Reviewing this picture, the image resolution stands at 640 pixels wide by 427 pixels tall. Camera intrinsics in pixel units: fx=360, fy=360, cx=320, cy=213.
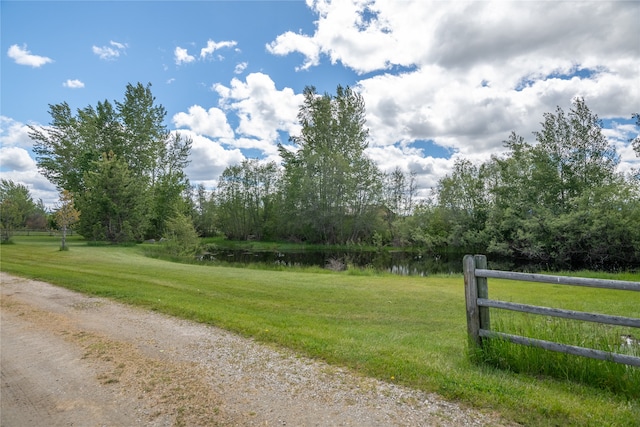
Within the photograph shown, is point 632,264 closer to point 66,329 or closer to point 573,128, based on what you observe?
point 573,128

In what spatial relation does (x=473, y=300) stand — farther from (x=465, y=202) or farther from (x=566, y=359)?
(x=465, y=202)

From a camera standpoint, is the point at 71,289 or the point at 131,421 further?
the point at 71,289

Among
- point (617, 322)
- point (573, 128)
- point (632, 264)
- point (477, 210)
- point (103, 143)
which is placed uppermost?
point (103, 143)

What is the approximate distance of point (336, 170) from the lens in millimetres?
43156

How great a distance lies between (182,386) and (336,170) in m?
39.9

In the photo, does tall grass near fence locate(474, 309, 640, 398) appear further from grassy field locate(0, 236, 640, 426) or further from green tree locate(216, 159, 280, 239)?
green tree locate(216, 159, 280, 239)

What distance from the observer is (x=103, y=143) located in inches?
1770

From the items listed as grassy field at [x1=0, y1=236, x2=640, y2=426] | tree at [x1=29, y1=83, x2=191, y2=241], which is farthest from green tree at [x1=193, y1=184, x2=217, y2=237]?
grassy field at [x1=0, y1=236, x2=640, y2=426]

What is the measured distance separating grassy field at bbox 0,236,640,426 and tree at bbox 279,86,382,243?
104 ft

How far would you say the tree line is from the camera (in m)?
26.5

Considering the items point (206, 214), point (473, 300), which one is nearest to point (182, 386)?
point (473, 300)

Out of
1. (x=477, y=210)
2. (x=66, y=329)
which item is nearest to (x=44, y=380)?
(x=66, y=329)

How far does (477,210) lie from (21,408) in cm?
4047

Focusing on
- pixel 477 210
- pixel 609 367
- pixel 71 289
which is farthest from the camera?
pixel 477 210
